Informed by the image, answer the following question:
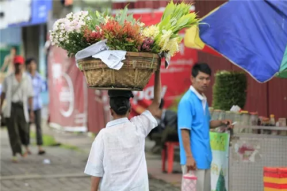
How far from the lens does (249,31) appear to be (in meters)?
6.61

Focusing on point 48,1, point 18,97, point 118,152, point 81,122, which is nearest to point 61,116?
point 81,122

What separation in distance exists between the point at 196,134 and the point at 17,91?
6600 mm

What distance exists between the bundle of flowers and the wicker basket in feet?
0.28

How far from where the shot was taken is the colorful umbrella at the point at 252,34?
6.30 m

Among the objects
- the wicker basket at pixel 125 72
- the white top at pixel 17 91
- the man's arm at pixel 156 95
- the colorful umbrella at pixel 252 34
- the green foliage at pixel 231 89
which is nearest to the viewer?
the wicker basket at pixel 125 72

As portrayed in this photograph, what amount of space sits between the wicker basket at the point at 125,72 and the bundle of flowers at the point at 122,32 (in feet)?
0.28

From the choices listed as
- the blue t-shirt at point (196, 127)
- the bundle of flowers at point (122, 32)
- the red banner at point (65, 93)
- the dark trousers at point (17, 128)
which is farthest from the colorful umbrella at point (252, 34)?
the red banner at point (65, 93)

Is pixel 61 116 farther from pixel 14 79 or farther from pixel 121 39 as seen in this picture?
pixel 121 39

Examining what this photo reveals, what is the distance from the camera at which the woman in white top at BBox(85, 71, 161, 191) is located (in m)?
4.96

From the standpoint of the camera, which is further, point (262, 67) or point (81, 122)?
point (81, 122)

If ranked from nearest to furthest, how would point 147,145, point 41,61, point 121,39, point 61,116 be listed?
point 121,39, point 147,145, point 61,116, point 41,61

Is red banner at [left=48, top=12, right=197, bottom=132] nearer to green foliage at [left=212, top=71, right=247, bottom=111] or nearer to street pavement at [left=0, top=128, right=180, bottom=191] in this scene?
street pavement at [left=0, top=128, right=180, bottom=191]

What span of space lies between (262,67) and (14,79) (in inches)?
286

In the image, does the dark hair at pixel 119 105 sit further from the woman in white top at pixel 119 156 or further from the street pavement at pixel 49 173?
the street pavement at pixel 49 173
